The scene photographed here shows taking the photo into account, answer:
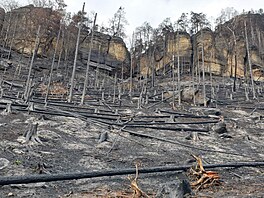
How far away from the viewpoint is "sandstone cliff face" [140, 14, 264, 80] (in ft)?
143

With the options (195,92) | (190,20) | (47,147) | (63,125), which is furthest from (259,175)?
(190,20)

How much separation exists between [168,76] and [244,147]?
30.8m

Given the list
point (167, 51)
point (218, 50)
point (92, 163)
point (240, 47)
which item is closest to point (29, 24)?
point (167, 51)

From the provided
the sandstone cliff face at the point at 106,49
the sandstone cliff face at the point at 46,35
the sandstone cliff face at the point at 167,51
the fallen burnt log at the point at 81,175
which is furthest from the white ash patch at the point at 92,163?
the sandstone cliff face at the point at 167,51

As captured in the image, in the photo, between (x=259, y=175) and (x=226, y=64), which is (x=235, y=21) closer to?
(x=226, y=64)

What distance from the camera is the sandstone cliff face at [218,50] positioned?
→ 43656 mm

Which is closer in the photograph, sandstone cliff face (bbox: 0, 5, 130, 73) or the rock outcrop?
sandstone cliff face (bbox: 0, 5, 130, 73)

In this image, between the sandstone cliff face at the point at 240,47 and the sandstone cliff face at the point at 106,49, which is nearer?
the sandstone cliff face at the point at 240,47

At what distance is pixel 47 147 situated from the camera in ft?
26.0

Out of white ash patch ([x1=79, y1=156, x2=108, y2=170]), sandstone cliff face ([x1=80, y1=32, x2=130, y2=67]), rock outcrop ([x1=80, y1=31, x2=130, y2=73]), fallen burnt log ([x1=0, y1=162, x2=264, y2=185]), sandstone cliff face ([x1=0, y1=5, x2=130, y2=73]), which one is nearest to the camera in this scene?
fallen burnt log ([x1=0, y1=162, x2=264, y2=185])

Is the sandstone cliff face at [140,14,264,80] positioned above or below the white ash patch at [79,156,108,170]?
above

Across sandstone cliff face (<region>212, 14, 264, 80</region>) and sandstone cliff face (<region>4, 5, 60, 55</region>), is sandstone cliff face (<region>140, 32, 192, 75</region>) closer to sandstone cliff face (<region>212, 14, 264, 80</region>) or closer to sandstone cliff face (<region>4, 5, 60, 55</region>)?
sandstone cliff face (<region>212, 14, 264, 80</region>)

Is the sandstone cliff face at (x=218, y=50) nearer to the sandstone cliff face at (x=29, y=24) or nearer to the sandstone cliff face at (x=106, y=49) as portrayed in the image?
the sandstone cliff face at (x=106, y=49)

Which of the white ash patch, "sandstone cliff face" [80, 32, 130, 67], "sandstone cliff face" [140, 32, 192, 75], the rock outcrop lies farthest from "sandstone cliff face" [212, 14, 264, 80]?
the white ash patch
